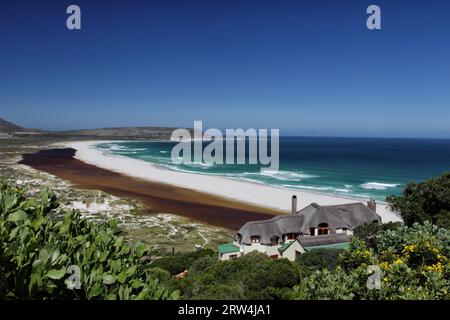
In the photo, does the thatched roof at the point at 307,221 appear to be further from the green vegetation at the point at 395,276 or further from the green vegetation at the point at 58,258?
the green vegetation at the point at 58,258

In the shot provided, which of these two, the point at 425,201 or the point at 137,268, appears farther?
the point at 425,201

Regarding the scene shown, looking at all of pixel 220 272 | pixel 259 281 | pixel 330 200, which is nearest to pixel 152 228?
pixel 220 272

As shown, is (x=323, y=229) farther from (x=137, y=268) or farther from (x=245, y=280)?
(x=137, y=268)

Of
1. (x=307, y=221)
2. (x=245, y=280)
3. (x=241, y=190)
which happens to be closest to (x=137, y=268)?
(x=245, y=280)

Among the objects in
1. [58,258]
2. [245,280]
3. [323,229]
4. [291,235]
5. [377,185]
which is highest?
[58,258]

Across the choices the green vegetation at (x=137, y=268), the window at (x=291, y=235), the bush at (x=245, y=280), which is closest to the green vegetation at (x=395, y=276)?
the green vegetation at (x=137, y=268)

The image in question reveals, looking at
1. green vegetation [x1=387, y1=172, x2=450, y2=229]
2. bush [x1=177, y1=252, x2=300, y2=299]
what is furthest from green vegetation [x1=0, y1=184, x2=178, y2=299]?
green vegetation [x1=387, y1=172, x2=450, y2=229]

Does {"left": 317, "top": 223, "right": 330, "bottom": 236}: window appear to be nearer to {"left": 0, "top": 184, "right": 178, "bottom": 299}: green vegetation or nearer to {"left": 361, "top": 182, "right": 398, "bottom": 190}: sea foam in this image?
{"left": 0, "top": 184, "right": 178, "bottom": 299}: green vegetation
